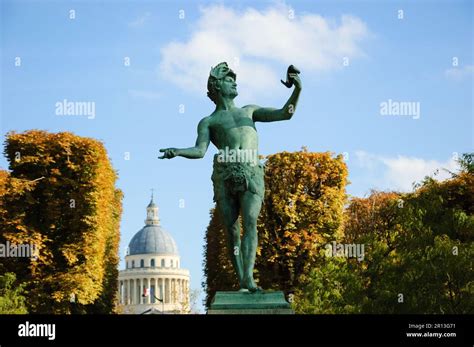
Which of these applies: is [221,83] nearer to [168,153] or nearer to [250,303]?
[168,153]

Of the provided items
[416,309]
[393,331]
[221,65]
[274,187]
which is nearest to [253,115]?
[221,65]

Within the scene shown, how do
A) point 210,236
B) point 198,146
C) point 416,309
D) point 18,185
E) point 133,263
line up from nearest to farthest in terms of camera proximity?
point 198,146 < point 416,309 < point 18,185 < point 210,236 < point 133,263

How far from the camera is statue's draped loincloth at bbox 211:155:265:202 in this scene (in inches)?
586

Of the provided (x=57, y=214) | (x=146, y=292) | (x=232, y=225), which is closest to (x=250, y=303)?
(x=232, y=225)

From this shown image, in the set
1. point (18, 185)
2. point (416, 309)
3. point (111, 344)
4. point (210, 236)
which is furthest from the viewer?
point (210, 236)

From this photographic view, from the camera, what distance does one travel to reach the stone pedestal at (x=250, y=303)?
546 inches

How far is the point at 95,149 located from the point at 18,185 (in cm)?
451

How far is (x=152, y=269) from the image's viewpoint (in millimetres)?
181375

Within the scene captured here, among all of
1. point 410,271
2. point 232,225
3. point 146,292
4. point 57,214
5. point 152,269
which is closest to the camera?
point 232,225

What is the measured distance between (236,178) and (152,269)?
16815cm

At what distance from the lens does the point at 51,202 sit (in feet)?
145

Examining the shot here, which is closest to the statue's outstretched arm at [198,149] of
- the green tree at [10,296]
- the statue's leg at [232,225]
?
the statue's leg at [232,225]

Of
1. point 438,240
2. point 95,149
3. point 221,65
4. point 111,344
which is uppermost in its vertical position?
point 95,149

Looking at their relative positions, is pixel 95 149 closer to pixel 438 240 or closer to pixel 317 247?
pixel 317 247
